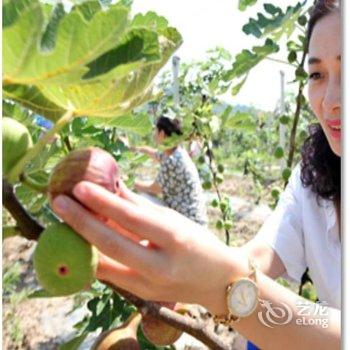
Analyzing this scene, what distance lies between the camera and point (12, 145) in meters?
0.51

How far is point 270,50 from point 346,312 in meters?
0.68

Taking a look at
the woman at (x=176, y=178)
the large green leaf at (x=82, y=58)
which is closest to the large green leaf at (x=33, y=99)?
the large green leaf at (x=82, y=58)

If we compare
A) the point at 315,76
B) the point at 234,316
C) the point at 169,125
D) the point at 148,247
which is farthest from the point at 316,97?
the point at 169,125

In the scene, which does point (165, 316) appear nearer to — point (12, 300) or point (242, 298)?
point (242, 298)

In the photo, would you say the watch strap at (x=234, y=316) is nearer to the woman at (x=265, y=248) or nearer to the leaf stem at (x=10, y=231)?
the woman at (x=265, y=248)

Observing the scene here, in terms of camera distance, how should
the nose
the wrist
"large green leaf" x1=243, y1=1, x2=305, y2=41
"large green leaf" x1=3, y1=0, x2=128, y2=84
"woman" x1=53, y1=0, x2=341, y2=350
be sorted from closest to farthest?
1. "large green leaf" x1=3, y1=0, x2=128, y2=84
2. "woman" x1=53, y1=0, x2=341, y2=350
3. the wrist
4. the nose
5. "large green leaf" x1=243, y1=1, x2=305, y2=41

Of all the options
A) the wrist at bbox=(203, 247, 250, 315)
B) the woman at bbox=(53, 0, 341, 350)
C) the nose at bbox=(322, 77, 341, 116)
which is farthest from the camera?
the nose at bbox=(322, 77, 341, 116)

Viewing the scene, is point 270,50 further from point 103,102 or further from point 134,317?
point 103,102

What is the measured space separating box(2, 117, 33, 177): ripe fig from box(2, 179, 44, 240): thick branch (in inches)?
0.8

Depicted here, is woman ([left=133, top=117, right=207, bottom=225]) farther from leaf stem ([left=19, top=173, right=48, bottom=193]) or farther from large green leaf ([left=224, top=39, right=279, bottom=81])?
leaf stem ([left=19, top=173, right=48, bottom=193])

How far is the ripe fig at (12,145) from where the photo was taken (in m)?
0.51

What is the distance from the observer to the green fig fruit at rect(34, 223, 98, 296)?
497 millimetres

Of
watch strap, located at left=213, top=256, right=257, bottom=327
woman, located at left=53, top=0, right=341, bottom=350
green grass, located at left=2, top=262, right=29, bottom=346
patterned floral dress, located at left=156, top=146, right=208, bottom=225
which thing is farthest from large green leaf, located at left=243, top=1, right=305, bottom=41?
green grass, located at left=2, top=262, right=29, bottom=346

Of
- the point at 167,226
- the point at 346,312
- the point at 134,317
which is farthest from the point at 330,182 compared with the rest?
the point at 167,226
